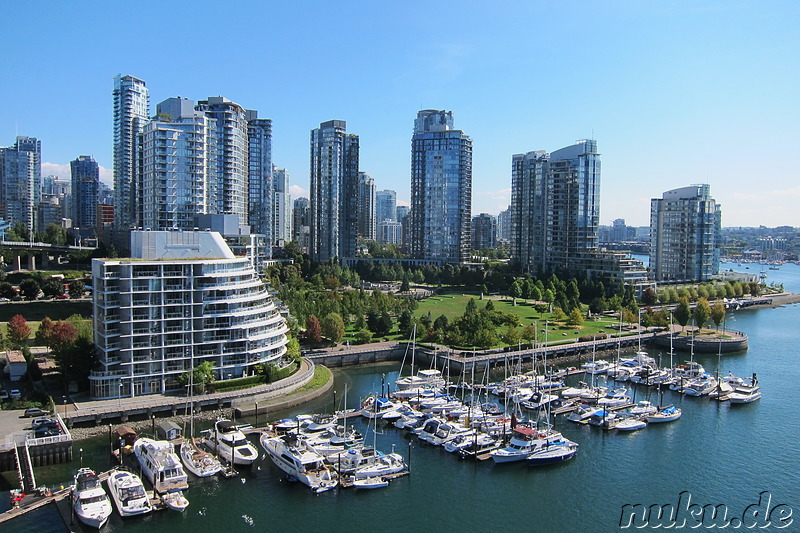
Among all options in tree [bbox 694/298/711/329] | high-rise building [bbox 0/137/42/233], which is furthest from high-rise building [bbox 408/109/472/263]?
high-rise building [bbox 0/137/42/233]

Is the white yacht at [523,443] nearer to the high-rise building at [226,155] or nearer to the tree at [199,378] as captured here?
the tree at [199,378]

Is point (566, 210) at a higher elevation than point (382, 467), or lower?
A: higher

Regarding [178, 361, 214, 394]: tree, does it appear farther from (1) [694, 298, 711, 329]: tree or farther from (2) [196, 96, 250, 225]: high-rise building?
(1) [694, 298, 711, 329]: tree

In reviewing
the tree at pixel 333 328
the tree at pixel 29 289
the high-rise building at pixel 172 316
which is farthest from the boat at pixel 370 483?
the tree at pixel 29 289

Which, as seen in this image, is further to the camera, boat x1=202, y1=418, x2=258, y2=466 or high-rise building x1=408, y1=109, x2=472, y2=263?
high-rise building x1=408, y1=109, x2=472, y2=263

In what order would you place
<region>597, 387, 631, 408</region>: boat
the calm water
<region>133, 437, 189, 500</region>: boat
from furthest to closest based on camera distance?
<region>597, 387, 631, 408</region>: boat → <region>133, 437, 189, 500</region>: boat → the calm water

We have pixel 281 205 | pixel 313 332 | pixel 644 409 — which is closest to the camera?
pixel 644 409

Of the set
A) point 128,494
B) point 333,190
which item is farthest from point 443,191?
point 128,494

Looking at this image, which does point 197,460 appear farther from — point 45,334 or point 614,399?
→ point 614,399
